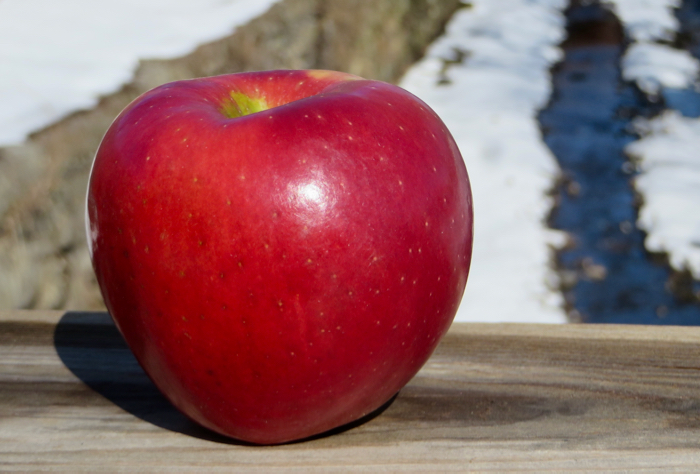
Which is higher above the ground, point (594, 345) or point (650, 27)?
point (594, 345)

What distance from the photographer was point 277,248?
78 centimetres

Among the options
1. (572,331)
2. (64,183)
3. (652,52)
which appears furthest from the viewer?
(652,52)

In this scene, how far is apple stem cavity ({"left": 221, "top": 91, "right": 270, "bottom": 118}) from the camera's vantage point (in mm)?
995

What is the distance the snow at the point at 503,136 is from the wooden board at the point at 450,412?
5.64 feet

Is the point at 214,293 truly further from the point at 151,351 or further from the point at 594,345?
the point at 594,345

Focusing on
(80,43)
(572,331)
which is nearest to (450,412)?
(572,331)

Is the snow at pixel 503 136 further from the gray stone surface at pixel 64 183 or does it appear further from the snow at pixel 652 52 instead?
the gray stone surface at pixel 64 183

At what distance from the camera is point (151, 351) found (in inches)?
34.5

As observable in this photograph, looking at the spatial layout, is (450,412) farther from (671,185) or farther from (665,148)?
(665,148)

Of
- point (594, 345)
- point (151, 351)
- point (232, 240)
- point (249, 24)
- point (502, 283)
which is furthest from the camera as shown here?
point (249, 24)

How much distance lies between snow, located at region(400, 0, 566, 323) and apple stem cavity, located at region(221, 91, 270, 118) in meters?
1.99

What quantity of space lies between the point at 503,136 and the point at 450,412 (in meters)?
3.66

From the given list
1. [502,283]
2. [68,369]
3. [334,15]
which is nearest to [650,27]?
[334,15]

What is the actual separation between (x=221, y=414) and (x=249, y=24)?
109 inches
